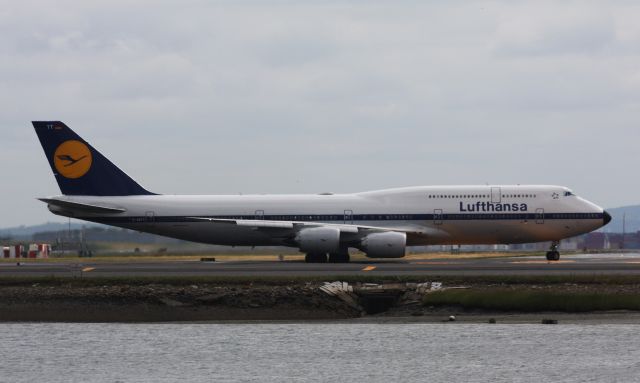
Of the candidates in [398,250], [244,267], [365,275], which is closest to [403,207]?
[398,250]

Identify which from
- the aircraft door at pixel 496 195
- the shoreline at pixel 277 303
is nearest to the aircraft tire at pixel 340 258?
the aircraft door at pixel 496 195

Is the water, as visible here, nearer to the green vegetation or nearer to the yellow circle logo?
the green vegetation

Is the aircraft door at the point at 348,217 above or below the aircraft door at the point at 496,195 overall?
below

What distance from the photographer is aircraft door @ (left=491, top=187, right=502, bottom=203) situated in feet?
202

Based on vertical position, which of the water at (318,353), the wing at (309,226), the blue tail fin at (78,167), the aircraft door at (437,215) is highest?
the blue tail fin at (78,167)

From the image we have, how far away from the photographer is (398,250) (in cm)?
5950

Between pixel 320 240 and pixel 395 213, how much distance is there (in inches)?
188

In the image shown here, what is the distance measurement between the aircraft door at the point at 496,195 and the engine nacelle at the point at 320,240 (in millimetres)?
8434

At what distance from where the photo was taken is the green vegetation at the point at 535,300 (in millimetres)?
39750

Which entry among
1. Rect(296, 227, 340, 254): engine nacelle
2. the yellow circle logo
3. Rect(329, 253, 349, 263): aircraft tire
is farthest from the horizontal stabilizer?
Rect(329, 253, 349, 263): aircraft tire

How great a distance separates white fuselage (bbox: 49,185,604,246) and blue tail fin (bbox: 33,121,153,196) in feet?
2.38

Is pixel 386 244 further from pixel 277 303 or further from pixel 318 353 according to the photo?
pixel 318 353

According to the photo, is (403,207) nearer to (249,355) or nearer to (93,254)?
(93,254)

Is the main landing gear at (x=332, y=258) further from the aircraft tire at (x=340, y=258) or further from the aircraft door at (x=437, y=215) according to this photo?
the aircraft door at (x=437, y=215)
